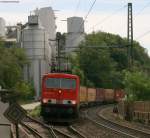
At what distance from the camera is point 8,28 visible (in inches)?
5527

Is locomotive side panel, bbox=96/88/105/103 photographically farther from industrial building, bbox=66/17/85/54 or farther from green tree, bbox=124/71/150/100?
industrial building, bbox=66/17/85/54

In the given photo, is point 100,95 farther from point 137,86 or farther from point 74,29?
point 74,29

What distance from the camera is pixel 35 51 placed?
96250mm

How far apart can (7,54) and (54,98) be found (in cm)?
5774

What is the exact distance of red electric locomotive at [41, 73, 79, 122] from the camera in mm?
32562

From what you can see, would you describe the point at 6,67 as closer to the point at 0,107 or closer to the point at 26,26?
the point at 26,26

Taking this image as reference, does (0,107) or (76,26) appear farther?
(76,26)

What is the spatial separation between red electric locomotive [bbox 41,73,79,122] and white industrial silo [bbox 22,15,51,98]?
57849 millimetres

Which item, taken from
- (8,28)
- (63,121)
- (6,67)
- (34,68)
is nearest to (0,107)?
(63,121)

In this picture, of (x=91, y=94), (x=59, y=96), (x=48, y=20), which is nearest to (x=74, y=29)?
(x=48, y=20)

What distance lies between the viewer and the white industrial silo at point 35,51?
92.2m

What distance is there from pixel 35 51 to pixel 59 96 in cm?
6376

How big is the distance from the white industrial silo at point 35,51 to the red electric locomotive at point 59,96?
57.8 meters

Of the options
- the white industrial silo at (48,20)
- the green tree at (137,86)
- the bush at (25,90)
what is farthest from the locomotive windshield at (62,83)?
the white industrial silo at (48,20)
